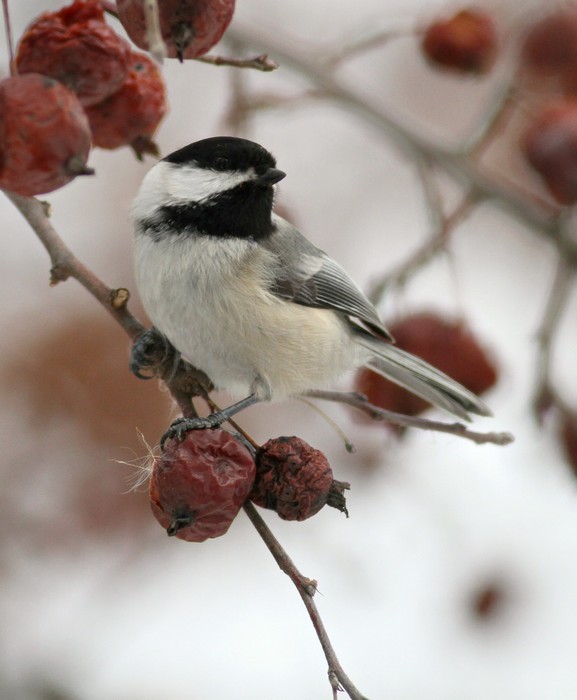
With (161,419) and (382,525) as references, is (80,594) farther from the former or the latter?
(382,525)

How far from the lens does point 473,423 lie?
1776 millimetres

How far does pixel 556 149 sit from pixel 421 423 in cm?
58

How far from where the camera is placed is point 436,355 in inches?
63.2

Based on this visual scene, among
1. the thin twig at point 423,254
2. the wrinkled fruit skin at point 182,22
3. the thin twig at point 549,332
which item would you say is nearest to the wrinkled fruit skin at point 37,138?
the wrinkled fruit skin at point 182,22

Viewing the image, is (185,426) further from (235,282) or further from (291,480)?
(235,282)

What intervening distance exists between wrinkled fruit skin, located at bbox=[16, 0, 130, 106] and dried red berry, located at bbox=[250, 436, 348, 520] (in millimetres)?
538

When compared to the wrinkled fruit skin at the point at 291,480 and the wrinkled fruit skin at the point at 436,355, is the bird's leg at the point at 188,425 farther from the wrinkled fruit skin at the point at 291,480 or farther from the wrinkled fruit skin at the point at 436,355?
the wrinkled fruit skin at the point at 436,355

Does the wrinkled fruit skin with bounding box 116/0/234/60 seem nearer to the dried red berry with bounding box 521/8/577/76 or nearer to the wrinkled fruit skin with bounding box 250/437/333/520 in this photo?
the wrinkled fruit skin with bounding box 250/437/333/520

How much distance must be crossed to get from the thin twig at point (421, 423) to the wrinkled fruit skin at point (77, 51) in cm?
63

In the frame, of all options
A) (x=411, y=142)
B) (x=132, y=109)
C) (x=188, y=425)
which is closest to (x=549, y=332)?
(x=411, y=142)

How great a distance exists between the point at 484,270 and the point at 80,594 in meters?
1.88

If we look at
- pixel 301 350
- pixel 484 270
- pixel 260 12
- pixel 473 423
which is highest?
pixel 260 12

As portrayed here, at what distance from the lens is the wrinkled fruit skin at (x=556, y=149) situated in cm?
146

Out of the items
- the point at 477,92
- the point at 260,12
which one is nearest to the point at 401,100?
the point at 477,92
